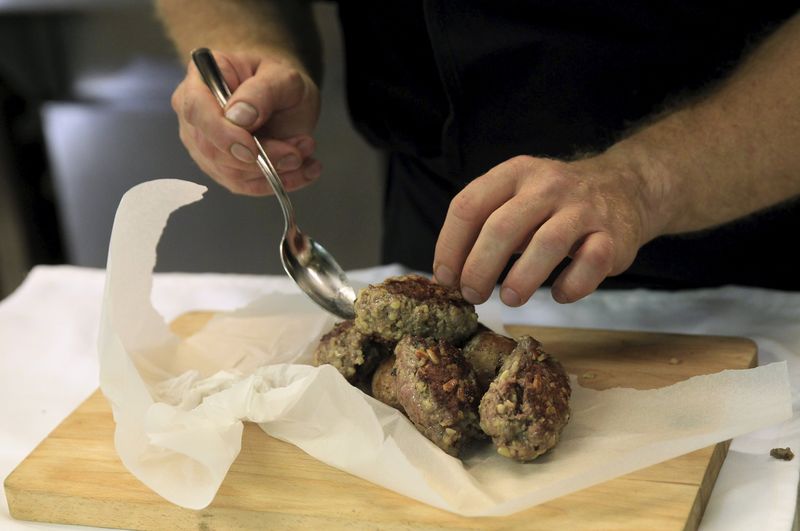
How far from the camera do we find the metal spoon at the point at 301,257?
1400mm

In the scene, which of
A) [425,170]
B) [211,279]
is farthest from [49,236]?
[425,170]

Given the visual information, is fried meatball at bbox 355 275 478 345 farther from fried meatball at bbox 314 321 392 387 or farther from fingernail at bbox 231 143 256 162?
fingernail at bbox 231 143 256 162

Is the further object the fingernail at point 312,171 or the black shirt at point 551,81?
the fingernail at point 312,171

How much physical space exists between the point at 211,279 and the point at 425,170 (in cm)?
45

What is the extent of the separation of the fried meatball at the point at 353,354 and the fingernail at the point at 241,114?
0.37m

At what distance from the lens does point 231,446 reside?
1.09m

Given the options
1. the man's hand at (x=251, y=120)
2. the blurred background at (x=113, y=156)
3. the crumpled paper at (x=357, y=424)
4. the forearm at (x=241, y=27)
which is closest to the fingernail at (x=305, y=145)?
the man's hand at (x=251, y=120)

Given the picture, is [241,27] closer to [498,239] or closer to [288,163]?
[288,163]

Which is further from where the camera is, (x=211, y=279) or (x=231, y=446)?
(x=211, y=279)

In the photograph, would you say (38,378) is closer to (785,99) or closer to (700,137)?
(700,137)

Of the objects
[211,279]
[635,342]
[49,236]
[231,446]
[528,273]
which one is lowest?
[49,236]

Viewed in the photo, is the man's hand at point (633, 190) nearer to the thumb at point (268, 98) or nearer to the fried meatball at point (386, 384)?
the fried meatball at point (386, 384)

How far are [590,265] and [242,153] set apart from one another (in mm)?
588

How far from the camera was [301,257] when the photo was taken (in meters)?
1.43
